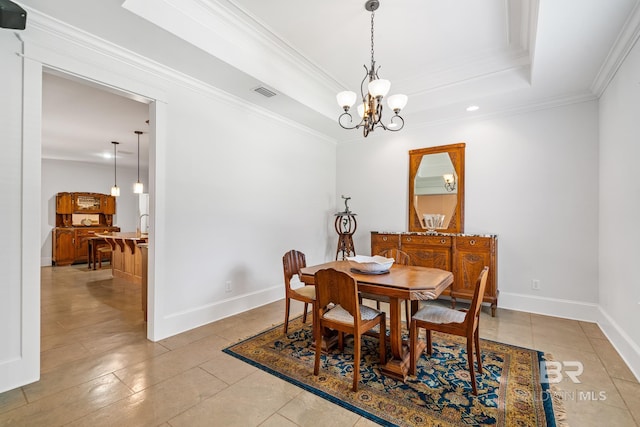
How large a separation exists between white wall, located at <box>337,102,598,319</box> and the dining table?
2.02 meters

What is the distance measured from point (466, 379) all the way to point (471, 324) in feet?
1.64

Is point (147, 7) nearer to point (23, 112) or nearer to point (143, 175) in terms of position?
point (23, 112)

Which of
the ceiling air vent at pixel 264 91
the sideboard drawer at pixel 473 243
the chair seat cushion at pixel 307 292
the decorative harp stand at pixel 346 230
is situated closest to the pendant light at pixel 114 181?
the ceiling air vent at pixel 264 91

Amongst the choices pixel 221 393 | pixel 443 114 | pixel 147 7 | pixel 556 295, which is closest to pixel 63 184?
pixel 147 7

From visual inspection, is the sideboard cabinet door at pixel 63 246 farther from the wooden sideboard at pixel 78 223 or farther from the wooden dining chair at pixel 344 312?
the wooden dining chair at pixel 344 312

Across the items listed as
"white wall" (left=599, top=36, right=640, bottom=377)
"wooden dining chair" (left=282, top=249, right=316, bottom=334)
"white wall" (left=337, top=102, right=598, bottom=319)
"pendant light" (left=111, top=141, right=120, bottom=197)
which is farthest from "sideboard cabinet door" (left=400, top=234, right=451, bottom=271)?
"pendant light" (left=111, top=141, right=120, bottom=197)

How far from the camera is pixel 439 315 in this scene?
7.23ft

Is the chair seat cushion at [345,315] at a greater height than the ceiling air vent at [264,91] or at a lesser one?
lesser

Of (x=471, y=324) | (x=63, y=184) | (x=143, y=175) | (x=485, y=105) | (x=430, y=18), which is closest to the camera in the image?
(x=471, y=324)

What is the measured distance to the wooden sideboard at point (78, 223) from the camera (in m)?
7.34

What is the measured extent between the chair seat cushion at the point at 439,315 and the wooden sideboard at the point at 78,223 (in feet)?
26.9

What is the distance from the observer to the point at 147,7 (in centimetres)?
220

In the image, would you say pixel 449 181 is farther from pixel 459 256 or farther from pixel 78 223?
pixel 78 223

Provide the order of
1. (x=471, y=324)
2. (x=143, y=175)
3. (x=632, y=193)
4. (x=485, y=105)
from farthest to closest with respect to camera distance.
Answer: (x=143, y=175) → (x=485, y=105) → (x=632, y=193) → (x=471, y=324)
